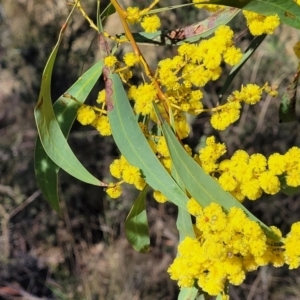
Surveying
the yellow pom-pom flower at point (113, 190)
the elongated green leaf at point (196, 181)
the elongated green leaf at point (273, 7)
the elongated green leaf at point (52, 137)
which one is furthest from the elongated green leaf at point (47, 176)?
the elongated green leaf at point (273, 7)

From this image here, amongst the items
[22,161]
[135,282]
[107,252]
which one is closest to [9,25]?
[22,161]

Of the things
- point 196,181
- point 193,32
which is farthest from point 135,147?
point 193,32

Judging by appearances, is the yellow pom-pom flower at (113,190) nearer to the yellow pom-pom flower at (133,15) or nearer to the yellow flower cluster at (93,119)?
the yellow flower cluster at (93,119)

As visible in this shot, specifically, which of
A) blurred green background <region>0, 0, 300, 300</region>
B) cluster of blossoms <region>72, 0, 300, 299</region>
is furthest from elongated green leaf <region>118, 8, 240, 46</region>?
blurred green background <region>0, 0, 300, 300</region>

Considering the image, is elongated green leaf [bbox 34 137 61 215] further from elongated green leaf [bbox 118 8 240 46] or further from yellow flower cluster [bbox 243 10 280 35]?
yellow flower cluster [bbox 243 10 280 35]

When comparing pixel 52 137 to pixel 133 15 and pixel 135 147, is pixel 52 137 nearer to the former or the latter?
pixel 135 147

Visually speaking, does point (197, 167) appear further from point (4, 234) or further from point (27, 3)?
point (27, 3)
